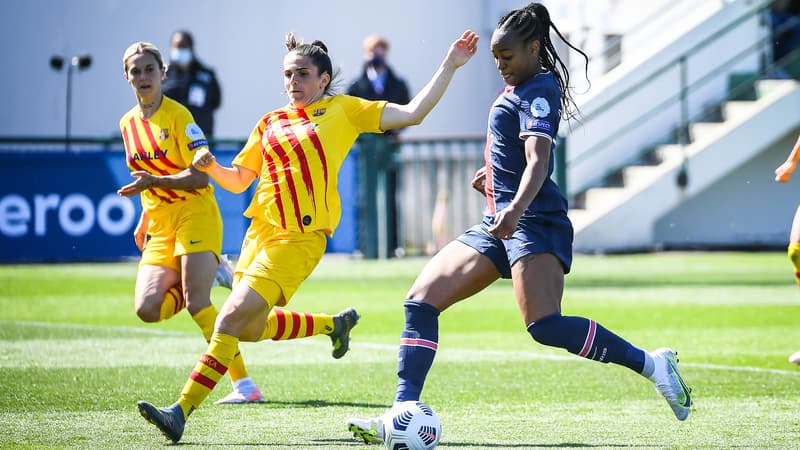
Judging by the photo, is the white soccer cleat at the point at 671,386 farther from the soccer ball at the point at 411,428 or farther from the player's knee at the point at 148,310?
the player's knee at the point at 148,310

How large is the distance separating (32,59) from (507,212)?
19082 millimetres

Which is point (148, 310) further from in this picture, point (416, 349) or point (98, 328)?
point (98, 328)

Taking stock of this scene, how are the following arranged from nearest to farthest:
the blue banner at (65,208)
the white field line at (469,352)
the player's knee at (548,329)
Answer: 1. the player's knee at (548,329)
2. the white field line at (469,352)
3. the blue banner at (65,208)

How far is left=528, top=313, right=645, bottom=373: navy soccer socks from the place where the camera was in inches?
250

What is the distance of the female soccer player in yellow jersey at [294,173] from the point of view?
699 centimetres

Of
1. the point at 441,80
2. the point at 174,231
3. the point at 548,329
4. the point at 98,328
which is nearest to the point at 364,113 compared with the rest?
the point at 441,80

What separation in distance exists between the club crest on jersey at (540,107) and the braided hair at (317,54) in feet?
4.92

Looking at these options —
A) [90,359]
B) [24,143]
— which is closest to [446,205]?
[24,143]

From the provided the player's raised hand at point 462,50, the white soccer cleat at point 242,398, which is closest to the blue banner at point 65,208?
the white soccer cleat at point 242,398

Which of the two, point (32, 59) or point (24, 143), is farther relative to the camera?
point (32, 59)

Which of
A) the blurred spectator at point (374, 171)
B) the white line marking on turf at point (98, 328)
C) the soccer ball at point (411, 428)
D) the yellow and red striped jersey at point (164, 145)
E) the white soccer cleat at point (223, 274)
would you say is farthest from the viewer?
the blurred spectator at point (374, 171)

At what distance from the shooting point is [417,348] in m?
6.36

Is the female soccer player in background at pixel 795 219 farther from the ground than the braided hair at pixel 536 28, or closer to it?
closer to it

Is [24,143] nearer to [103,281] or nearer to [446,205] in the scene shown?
[103,281]
